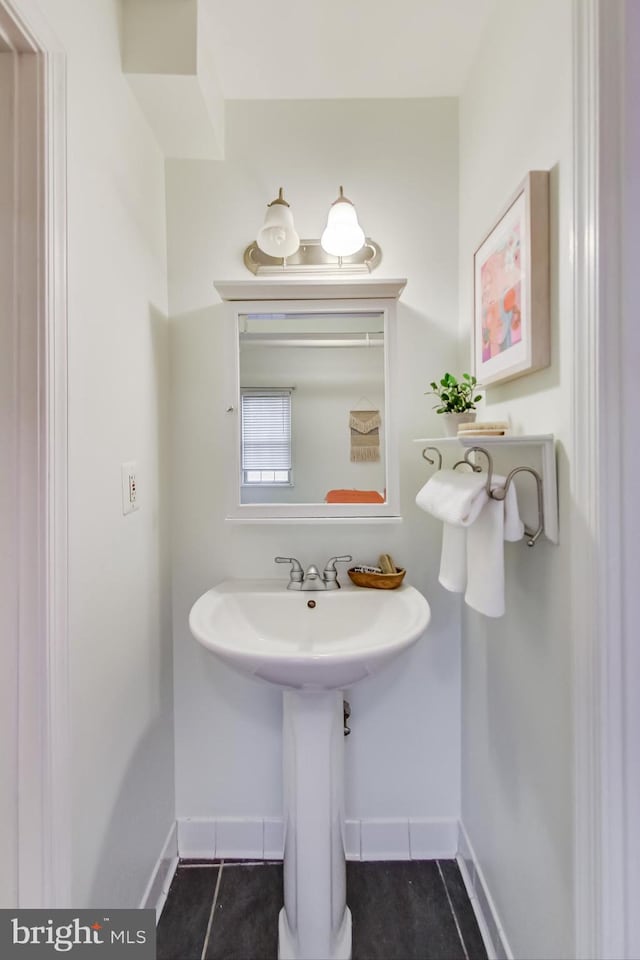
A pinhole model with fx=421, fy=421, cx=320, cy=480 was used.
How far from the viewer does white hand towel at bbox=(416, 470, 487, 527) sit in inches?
A: 32.6

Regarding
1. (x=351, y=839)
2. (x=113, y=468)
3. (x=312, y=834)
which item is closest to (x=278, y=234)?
(x=113, y=468)

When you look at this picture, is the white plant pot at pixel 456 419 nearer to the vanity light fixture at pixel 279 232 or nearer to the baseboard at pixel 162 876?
the vanity light fixture at pixel 279 232

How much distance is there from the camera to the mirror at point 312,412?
1.24 metres

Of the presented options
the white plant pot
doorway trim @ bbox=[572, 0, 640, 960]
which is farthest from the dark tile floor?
the white plant pot

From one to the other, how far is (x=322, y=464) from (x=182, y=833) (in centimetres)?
124

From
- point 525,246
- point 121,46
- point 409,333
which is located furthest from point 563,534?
point 121,46

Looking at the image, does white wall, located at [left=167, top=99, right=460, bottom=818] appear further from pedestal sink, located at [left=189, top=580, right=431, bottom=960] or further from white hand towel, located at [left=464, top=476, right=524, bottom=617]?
white hand towel, located at [left=464, top=476, right=524, bottom=617]

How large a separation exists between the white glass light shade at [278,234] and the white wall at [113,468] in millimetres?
322

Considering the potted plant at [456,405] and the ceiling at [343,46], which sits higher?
the ceiling at [343,46]

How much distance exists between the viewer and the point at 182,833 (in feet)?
4.35

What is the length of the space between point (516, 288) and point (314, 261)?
0.63 meters

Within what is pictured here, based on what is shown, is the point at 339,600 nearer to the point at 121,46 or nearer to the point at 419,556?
the point at 419,556

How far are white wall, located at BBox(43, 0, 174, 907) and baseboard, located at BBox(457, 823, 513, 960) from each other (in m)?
0.89

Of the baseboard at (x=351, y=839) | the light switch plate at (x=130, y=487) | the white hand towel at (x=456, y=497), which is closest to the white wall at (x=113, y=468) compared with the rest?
the light switch plate at (x=130, y=487)
